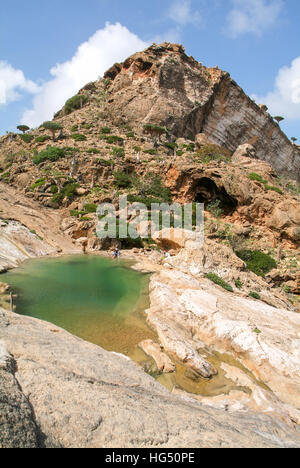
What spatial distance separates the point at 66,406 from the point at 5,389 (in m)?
0.86

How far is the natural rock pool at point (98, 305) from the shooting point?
7375 mm

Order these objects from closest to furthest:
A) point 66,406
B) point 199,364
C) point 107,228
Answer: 1. point 66,406
2. point 199,364
3. point 107,228

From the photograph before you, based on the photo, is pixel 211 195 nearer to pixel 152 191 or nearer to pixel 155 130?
pixel 152 191

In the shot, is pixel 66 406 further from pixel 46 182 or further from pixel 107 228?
pixel 46 182

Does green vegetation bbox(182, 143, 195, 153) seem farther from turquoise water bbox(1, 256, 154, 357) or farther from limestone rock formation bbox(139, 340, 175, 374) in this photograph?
limestone rock formation bbox(139, 340, 175, 374)

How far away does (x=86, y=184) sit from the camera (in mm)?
34250

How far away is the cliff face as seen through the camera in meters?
54.7

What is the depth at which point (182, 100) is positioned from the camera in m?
56.8

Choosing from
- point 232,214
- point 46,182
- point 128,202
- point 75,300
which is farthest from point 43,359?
point 46,182

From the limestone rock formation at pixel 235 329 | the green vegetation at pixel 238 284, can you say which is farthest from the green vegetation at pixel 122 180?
the limestone rock formation at pixel 235 329

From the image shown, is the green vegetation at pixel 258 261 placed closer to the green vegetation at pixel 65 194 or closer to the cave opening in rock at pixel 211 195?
the cave opening in rock at pixel 211 195

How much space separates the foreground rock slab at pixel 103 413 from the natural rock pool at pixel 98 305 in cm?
231

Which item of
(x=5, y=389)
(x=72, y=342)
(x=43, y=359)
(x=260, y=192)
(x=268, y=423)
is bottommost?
(x=268, y=423)

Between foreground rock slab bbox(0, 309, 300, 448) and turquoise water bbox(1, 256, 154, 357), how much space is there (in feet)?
11.6
